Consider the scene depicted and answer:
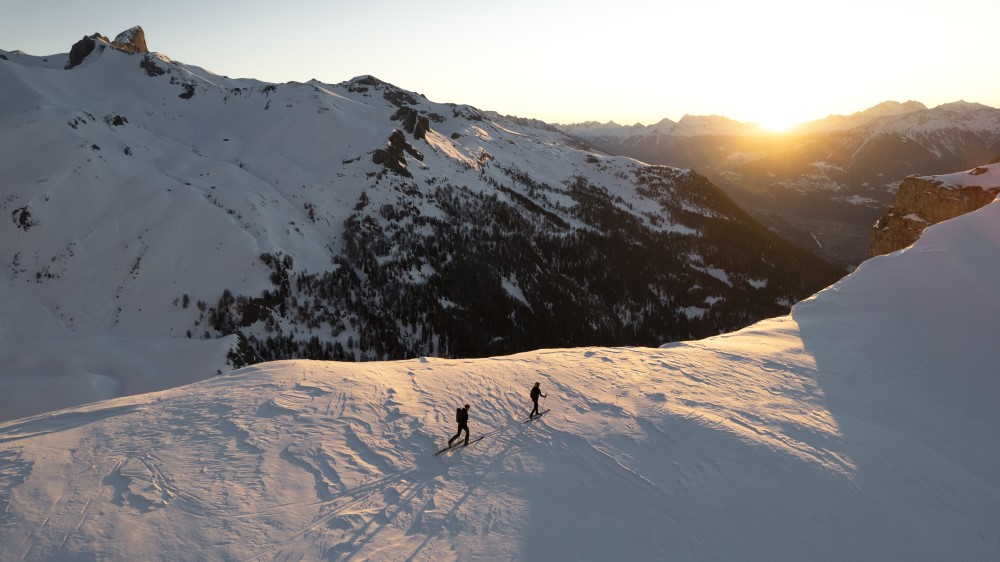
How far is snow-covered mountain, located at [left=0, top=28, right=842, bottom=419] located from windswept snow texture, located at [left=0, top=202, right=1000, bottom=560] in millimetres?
31626

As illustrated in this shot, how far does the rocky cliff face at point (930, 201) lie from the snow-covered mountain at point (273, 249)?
63798mm

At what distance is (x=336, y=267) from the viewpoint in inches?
3762

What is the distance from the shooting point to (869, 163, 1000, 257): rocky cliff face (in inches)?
2147

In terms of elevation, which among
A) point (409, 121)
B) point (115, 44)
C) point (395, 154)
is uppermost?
point (115, 44)

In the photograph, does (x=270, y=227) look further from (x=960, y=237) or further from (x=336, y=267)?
(x=960, y=237)

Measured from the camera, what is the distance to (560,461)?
16.5 meters

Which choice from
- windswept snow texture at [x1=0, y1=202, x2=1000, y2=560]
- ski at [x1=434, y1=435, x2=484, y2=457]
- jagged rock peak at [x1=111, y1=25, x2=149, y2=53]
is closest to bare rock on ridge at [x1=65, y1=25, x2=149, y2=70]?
jagged rock peak at [x1=111, y1=25, x2=149, y2=53]

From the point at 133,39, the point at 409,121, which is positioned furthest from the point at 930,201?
the point at 133,39

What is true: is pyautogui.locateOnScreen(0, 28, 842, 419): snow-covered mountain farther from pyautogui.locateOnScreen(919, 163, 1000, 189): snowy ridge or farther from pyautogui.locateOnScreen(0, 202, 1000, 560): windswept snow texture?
pyautogui.locateOnScreen(919, 163, 1000, 189): snowy ridge

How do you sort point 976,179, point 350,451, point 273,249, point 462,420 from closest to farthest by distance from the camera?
point 350,451 < point 462,420 < point 976,179 < point 273,249

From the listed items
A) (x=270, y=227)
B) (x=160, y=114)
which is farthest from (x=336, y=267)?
(x=160, y=114)

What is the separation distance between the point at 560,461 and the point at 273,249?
83151 millimetres

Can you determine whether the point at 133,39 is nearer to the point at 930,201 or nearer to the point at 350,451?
the point at 350,451

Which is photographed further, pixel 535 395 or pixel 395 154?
pixel 395 154
